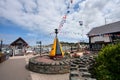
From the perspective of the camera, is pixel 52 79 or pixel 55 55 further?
pixel 55 55

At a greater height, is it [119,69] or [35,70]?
[119,69]

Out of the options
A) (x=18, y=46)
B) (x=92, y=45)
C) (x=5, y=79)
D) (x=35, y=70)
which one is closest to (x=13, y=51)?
(x=18, y=46)

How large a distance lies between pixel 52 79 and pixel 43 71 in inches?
84.9

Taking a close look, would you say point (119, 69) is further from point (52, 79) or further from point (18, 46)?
point (18, 46)

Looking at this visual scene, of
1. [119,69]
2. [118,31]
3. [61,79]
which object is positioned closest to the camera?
[119,69]

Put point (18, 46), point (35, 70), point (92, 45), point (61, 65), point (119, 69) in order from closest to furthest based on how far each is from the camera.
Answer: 1. point (119, 69)
2. point (61, 65)
3. point (35, 70)
4. point (92, 45)
5. point (18, 46)

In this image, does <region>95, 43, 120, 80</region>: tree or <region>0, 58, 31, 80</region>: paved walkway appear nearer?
<region>95, 43, 120, 80</region>: tree

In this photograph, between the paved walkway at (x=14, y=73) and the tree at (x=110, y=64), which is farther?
the paved walkway at (x=14, y=73)

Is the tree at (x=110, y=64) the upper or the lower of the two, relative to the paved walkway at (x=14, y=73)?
upper

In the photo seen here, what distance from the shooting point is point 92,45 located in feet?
93.4

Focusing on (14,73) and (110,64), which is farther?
(14,73)

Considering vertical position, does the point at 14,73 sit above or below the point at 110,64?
below

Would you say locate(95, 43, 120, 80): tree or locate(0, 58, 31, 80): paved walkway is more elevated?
locate(95, 43, 120, 80): tree

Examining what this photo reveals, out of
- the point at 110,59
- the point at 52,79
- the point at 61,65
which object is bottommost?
the point at 52,79
